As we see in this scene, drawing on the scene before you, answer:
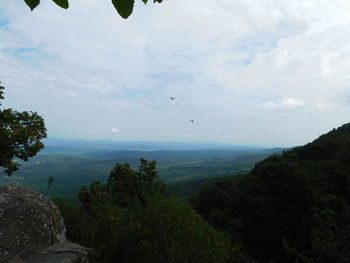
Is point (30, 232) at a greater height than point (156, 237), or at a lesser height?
greater

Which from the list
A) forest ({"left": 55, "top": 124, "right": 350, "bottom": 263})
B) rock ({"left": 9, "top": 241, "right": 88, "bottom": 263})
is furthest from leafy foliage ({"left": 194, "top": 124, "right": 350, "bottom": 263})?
rock ({"left": 9, "top": 241, "right": 88, "bottom": 263})

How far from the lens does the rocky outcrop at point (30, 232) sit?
1380cm

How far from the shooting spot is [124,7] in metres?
2.12

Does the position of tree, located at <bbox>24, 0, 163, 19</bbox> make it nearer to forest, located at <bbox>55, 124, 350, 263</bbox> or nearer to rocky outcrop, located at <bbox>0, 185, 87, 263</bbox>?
rocky outcrop, located at <bbox>0, 185, 87, 263</bbox>

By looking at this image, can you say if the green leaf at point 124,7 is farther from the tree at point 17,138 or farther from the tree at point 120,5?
the tree at point 17,138

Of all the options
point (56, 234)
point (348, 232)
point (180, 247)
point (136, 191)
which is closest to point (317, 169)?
point (348, 232)

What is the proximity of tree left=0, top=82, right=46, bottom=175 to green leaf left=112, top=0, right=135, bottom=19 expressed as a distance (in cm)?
2322

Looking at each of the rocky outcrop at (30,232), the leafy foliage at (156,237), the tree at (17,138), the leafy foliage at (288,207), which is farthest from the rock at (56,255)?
the leafy foliage at (288,207)

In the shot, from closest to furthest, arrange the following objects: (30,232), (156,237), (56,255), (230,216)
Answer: (56,255) < (30,232) < (156,237) < (230,216)

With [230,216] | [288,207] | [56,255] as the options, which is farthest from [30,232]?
[230,216]

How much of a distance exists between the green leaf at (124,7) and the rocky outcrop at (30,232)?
48.2 ft

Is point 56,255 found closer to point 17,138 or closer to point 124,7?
point 17,138

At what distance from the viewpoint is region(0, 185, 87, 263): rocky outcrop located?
13805mm

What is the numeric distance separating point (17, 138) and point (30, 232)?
10237 millimetres
